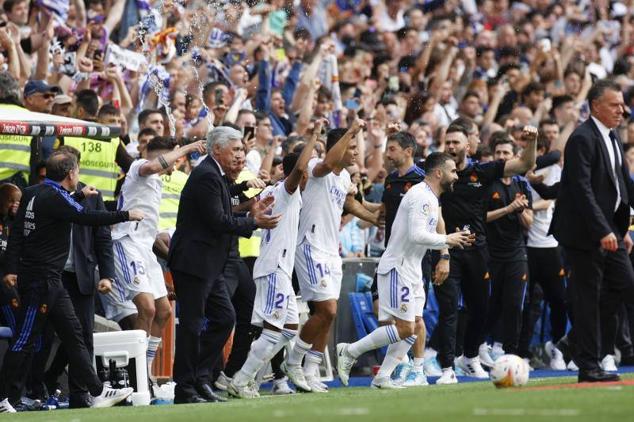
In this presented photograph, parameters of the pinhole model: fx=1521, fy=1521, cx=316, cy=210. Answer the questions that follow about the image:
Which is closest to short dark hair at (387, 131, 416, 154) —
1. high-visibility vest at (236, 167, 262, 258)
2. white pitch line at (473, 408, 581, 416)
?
high-visibility vest at (236, 167, 262, 258)

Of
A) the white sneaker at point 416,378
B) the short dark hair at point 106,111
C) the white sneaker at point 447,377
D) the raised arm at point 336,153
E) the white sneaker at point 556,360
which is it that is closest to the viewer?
the raised arm at point 336,153

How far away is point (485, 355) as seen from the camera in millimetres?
18469

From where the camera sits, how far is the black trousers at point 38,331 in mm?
13688

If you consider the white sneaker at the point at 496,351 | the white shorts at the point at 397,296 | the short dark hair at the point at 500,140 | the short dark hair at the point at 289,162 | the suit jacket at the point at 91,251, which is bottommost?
the white sneaker at the point at 496,351

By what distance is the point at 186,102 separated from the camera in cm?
1925

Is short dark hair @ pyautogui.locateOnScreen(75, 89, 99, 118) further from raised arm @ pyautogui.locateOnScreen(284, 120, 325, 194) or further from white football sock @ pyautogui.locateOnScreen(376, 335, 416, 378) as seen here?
white football sock @ pyautogui.locateOnScreen(376, 335, 416, 378)

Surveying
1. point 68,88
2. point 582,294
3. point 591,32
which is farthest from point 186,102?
point 591,32

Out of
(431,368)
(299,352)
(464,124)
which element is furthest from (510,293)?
(299,352)

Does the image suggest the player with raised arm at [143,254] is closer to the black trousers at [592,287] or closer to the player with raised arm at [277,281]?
the player with raised arm at [277,281]

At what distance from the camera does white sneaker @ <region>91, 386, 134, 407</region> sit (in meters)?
14.0

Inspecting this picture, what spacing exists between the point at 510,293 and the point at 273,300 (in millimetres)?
4466

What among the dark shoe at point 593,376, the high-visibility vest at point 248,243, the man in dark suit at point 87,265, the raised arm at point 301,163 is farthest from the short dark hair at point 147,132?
the dark shoe at point 593,376

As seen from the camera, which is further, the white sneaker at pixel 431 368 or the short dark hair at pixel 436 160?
the white sneaker at pixel 431 368

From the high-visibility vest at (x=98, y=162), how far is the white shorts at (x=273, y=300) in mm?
2460
